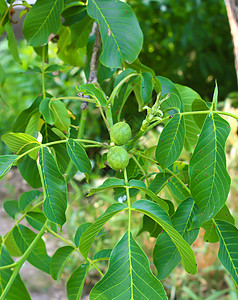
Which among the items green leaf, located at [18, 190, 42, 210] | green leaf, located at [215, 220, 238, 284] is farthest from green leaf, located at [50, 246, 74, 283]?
green leaf, located at [215, 220, 238, 284]

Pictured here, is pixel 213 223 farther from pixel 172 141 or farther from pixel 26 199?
pixel 26 199

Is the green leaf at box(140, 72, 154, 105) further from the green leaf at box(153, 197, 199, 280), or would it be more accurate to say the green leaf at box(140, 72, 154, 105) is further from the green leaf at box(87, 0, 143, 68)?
the green leaf at box(153, 197, 199, 280)

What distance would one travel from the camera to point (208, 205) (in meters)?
0.40

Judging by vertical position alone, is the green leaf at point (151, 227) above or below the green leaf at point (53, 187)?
below

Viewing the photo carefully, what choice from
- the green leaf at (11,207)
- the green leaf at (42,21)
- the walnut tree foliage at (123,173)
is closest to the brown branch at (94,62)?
the walnut tree foliage at (123,173)

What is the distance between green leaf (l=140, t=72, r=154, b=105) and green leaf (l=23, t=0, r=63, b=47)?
14 centimetres

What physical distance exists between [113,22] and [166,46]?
6.81ft

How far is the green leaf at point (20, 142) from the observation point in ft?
1.46

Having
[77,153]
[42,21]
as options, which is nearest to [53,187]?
[77,153]

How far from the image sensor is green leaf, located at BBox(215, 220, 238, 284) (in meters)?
0.43

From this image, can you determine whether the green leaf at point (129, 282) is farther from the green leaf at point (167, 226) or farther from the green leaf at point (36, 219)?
the green leaf at point (36, 219)

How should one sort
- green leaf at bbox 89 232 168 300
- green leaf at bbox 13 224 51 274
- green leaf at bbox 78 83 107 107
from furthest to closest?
green leaf at bbox 13 224 51 274
green leaf at bbox 78 83 107 107
green leaf at bbox 89 232 168 300

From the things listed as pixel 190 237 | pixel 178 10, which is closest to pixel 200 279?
pixel 190 237

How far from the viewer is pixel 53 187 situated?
1.46ft
